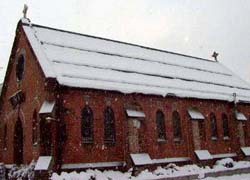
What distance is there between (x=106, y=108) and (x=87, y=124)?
63.6 inches

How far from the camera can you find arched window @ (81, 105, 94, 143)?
20422 mm

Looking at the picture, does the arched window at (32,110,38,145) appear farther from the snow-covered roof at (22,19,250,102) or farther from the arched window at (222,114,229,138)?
the arched window at (222,114,229,138)

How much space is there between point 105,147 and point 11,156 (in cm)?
716

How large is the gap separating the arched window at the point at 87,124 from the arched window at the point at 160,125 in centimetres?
531

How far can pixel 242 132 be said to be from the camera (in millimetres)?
28578

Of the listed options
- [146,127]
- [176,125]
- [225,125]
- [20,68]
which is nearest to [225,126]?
[225,125]

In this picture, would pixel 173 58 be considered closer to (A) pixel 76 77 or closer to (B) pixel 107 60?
(B) pixel 107 60

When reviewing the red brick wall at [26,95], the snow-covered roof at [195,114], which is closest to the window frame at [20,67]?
the red brick wall at [26,95]

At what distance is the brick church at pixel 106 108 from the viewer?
19.7m

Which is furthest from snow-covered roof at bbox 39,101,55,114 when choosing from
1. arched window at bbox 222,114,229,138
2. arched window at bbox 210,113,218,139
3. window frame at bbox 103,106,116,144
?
arched window at bbox 222,114,229,138

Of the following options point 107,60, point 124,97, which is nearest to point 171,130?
point 124,97

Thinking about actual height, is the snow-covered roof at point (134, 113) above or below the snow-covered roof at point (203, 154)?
above

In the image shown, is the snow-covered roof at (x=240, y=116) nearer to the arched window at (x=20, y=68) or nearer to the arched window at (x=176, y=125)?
the arched window at (x=176, y=125)

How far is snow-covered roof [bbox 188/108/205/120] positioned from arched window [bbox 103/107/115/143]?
6363mm
